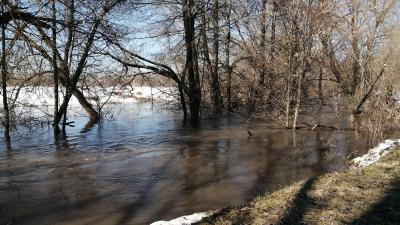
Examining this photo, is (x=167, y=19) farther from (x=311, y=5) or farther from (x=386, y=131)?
(x=386, y=131)

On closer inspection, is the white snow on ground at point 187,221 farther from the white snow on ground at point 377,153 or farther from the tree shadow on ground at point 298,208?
the white snow on ground at point 377,153

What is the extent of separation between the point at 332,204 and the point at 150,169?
19.7 ft

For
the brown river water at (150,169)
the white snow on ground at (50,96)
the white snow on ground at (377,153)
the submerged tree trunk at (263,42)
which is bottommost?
the brown river water at (150,169)

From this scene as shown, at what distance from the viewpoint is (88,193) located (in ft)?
28.0

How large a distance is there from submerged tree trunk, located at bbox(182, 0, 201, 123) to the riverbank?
14.8m

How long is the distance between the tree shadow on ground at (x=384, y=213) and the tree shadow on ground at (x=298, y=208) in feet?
1.84

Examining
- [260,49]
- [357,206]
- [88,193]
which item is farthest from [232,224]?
[260,49]

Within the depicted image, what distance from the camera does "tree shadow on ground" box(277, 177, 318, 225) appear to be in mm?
4758

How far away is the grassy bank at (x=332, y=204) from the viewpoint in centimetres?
478

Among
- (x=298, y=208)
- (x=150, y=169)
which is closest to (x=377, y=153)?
(x=298, y=208)

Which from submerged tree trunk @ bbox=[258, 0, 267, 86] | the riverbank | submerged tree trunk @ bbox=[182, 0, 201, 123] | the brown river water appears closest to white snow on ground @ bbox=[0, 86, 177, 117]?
the brown river water

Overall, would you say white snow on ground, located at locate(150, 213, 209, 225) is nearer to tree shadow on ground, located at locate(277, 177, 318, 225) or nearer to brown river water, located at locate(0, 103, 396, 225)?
tree shadow on ground, located at locate(277, 177, 318, 225)

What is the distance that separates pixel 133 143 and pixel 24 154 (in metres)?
3.35

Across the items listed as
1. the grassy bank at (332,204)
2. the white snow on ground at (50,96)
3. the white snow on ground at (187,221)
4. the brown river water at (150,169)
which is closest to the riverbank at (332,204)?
the grassy bank at (332,204)
